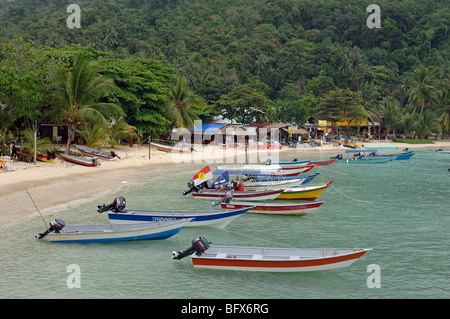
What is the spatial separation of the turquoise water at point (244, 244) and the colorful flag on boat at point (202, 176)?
45.1 inches

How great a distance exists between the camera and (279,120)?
5941 centimetres

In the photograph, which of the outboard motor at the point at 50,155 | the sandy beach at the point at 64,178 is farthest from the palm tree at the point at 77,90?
the sandy beach at the point at 64,178

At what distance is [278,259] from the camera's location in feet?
37.2

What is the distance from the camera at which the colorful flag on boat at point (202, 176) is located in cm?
2022

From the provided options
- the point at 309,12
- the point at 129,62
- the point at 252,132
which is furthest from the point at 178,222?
the point at 309,12

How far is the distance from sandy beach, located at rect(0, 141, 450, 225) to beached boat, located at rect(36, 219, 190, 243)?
10.8 feet

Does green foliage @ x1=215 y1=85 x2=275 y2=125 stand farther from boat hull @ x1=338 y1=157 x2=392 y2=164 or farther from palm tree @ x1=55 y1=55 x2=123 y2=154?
palm tree @ x1=55 y1=55 x2=123 y2=154

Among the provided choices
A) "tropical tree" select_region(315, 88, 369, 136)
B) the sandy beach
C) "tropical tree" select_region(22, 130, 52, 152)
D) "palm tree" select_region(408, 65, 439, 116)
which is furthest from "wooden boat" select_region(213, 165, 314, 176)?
"palm tree" select_region(408, 65, 439, 116)

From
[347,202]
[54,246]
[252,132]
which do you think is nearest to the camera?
[54,246]

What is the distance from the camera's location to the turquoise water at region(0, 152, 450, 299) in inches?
435
